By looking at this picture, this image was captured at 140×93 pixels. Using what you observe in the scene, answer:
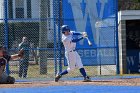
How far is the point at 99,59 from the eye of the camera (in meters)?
21.1

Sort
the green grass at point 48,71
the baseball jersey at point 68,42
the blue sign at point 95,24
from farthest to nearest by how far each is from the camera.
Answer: the blue sign at point 95,24 < the green grass at point 48,71 < the baseball jersey at point 68,42

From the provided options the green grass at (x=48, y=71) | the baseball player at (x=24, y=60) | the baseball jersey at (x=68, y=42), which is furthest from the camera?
the green grass at (x=48, y=71)

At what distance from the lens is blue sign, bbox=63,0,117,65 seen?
68.4 ft

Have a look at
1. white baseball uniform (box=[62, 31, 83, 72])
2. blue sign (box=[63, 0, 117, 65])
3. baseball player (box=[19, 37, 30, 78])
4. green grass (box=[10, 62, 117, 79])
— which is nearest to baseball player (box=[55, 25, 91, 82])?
white baseball uniform (box=[62, 31, 83, 72])

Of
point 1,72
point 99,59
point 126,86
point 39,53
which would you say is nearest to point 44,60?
point 39,53

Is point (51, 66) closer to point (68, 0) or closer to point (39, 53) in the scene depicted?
point (39, 53)

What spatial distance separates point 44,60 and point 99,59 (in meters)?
2.33

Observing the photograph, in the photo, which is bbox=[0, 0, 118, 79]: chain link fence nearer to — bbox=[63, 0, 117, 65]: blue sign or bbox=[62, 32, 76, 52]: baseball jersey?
bbox=[63, 0, 117, 65]: blue sign

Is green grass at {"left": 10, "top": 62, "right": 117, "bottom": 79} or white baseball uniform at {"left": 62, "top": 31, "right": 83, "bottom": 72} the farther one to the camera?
green grass at {"left": 10, "top": 62, "right": 117, "bottom": 79}

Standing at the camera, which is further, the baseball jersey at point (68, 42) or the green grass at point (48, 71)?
the green grass at point (48, 71)

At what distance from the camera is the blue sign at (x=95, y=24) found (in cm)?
2084

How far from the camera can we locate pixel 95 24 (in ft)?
68.7

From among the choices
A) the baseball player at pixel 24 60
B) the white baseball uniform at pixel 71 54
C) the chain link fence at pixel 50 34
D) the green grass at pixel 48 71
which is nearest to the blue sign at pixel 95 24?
the chain link fence at pixel 50 34

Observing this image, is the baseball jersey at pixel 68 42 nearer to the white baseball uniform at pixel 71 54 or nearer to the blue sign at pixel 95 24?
the white baseball uniform at pixel 71 54
